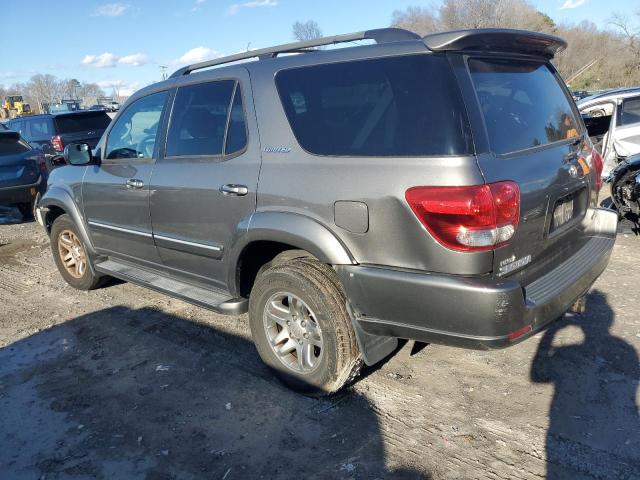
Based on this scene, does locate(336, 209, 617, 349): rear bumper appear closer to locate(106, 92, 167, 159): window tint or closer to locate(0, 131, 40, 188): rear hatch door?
locate(106, 92, 167, 159): window tint

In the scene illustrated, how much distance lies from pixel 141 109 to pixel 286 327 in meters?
2.35

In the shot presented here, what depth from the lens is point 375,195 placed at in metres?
2.59

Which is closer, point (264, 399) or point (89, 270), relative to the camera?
point (264, 399)

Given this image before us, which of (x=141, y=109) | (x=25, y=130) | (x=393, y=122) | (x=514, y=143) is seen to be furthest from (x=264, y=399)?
(x=25, y=130)

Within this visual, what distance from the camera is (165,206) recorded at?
3824mm

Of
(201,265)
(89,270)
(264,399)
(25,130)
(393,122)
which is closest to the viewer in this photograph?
(393,122)

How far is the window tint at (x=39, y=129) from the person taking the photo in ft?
39.4

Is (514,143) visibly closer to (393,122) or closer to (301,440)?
(393,122)

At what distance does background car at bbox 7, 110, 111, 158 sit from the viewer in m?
11.6

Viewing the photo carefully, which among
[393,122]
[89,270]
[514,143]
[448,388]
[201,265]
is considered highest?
[393,122]

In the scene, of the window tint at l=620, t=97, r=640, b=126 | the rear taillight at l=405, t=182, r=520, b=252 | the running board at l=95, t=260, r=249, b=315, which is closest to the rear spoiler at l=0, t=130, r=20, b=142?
the running board at l=95, t=260, r=249, b=315

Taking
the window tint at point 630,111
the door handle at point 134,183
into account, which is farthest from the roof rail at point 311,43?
the window tint at point 630,111

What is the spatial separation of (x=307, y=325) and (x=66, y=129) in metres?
11.0

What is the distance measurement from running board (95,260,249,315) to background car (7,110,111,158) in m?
7.99
